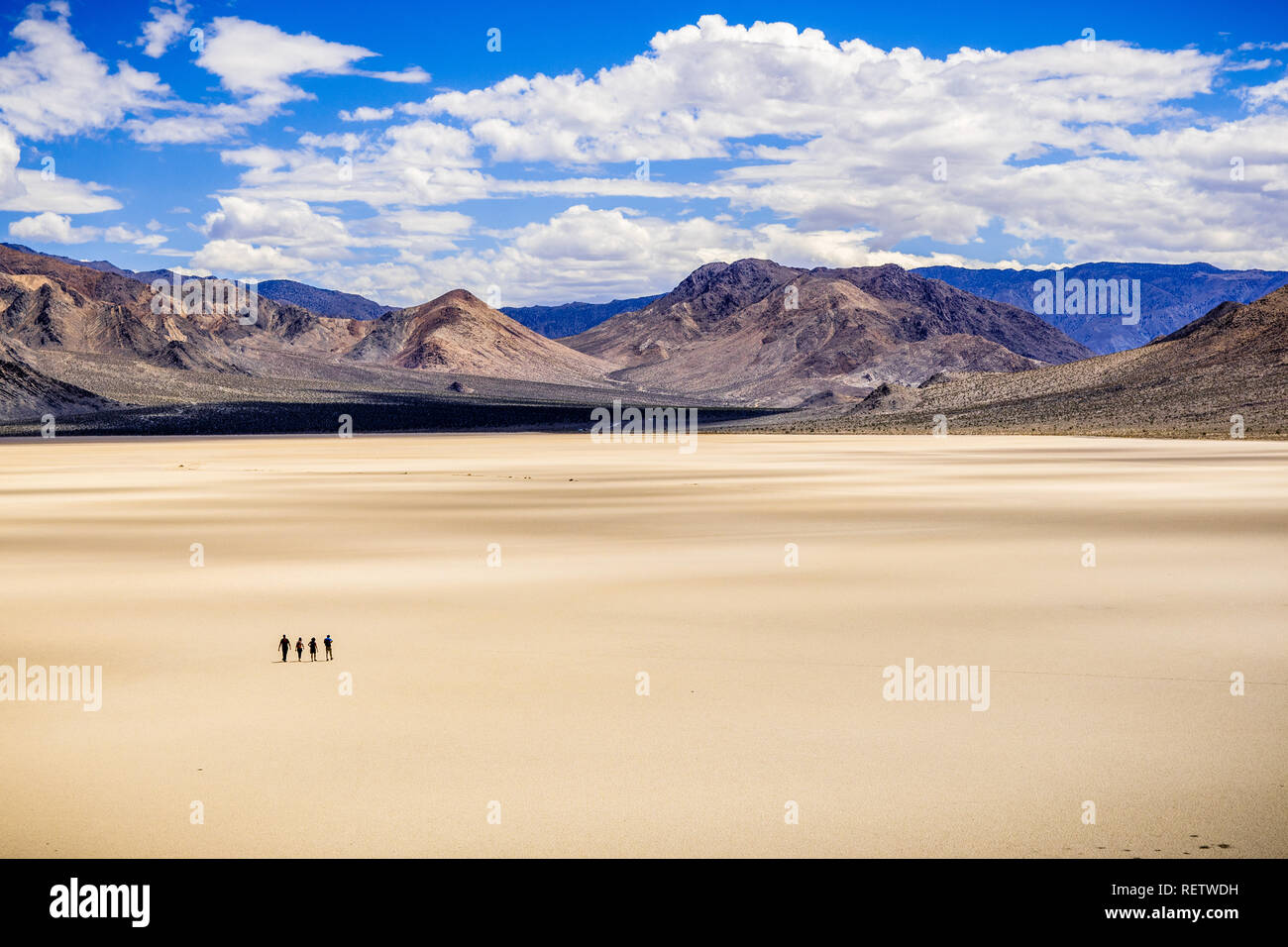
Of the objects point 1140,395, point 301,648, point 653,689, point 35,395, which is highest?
point 35,395

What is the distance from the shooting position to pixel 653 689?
37.6 ft

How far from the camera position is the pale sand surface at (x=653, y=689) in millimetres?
8109

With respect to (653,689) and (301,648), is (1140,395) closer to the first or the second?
(653,689)

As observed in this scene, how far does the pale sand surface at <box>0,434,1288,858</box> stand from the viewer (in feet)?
26.6

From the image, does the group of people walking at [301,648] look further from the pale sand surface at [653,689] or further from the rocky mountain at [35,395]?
the rocky mountain at [35,395]

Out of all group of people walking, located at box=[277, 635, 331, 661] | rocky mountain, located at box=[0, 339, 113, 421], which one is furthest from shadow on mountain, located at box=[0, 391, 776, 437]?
group of people walking, located at box=[277, 635, 331, 661]

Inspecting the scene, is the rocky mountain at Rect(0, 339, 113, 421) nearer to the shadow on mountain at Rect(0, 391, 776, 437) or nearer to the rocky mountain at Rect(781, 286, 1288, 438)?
the shadow on mountain at Rect(0, 391, 776, 437)

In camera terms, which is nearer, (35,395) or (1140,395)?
(1140,395)

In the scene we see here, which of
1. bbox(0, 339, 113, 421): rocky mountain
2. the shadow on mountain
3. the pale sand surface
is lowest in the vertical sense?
the pale sand surface

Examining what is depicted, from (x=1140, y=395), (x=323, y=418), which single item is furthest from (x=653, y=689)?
(x=323, y=418)


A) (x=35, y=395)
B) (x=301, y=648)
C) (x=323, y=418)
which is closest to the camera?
(x=301, y=648)

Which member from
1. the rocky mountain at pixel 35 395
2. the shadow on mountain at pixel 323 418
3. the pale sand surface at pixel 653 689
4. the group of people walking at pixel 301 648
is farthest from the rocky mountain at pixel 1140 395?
the group of people walking at pixel 301 648

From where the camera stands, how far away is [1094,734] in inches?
391

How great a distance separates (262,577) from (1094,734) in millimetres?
12576
